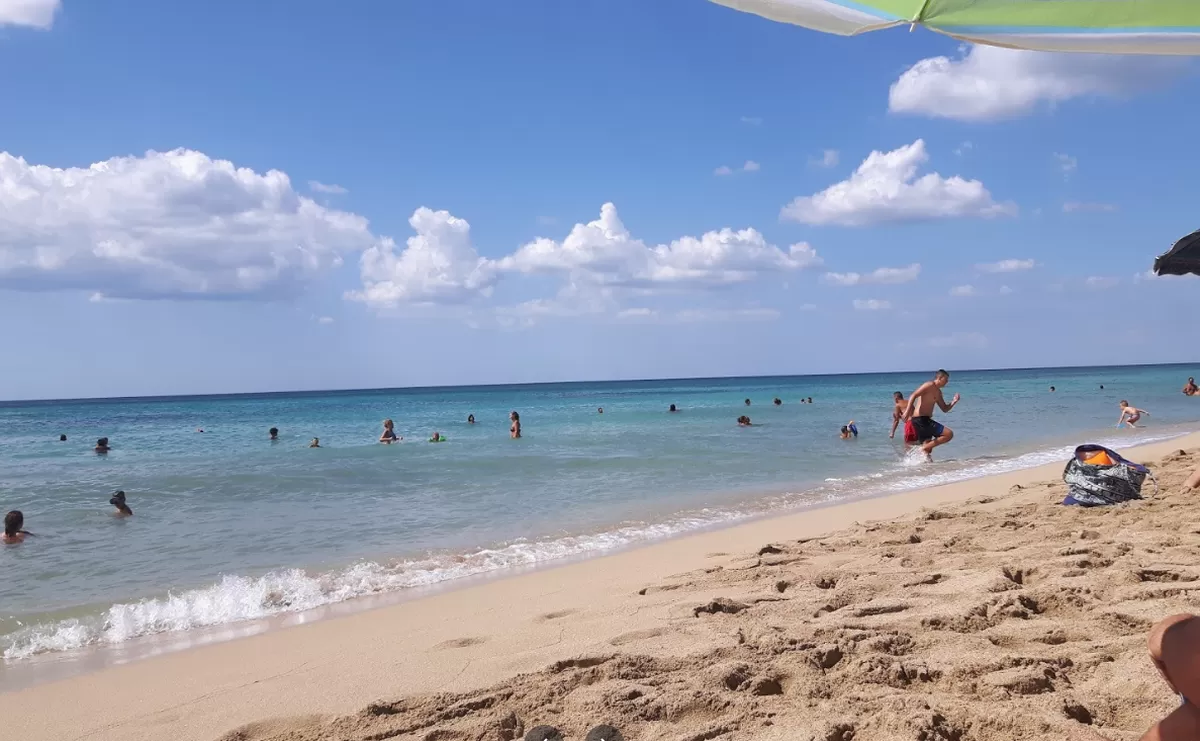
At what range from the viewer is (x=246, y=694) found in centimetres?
367

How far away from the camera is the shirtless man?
41.7ft

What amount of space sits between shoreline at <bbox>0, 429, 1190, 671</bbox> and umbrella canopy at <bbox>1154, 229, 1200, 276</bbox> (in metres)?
5.03

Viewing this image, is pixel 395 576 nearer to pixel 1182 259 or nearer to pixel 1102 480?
pixel 1182 259

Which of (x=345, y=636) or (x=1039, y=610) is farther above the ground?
(x=1039, y=610)

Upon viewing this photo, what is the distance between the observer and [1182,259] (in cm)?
272

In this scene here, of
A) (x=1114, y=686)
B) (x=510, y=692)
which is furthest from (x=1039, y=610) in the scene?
(x=510, y=692)

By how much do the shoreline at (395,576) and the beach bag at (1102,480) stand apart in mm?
2873

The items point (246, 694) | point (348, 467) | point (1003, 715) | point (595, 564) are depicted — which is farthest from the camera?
point (348, 467)

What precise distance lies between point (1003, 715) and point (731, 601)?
186 centimetres

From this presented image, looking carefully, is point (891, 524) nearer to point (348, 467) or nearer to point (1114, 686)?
point (1114, 686)

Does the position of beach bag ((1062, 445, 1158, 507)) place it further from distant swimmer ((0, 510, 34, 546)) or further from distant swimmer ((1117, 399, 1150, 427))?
distant swimmer ((1117, 399, 1150, 427))

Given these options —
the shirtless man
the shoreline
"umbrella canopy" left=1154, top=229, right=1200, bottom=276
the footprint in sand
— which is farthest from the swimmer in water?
the shirtless man

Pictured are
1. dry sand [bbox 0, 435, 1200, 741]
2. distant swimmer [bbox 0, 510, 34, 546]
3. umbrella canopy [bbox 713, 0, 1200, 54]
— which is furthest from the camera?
distant swimmer [bbox 0, 510, 34, 546]

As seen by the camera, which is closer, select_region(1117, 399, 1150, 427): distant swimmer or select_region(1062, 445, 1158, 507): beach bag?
select_region(1062, 445, 1158, 507): beach bag
